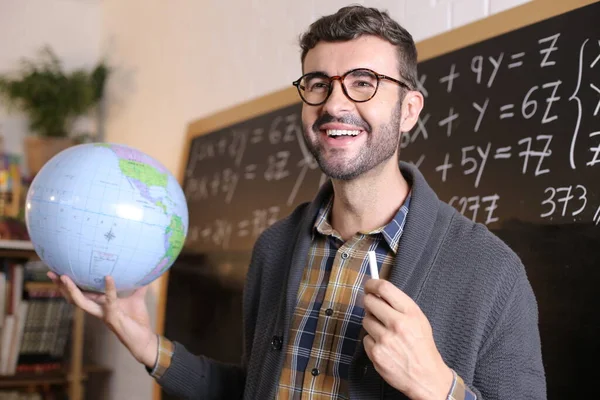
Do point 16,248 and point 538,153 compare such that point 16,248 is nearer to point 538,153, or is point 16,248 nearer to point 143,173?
point 143,173

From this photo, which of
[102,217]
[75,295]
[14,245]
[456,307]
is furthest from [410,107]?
[14,245]

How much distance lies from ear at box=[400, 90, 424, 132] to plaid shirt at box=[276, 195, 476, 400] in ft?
0.55

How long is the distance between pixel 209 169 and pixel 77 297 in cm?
152

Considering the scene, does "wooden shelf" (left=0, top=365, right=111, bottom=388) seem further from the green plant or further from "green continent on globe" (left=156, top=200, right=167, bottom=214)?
"green continent on globe" (left=156, top=200, right=167, bottom=214)

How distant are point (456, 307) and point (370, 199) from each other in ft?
0.96

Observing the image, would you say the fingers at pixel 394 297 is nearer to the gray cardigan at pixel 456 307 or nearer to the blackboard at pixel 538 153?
the gray cardigan at pixel 456 307

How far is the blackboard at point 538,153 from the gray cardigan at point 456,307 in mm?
249

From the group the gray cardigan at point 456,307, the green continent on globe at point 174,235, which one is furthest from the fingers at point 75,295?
the gray cardigan at point 456,307

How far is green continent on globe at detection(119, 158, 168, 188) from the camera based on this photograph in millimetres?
1346

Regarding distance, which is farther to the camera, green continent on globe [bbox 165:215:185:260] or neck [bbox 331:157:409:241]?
green continent on globe [bbox 165:215:185:260]

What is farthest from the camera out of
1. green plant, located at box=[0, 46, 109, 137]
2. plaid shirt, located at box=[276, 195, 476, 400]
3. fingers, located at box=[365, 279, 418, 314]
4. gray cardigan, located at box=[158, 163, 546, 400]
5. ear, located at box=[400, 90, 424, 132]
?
green plant, located at box=[0, 46, 109, 137]

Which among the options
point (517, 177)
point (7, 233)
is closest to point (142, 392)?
point (7, 233)

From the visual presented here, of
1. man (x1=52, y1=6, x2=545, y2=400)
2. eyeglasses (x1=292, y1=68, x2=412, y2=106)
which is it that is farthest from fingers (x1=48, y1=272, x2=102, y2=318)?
eyeglasses (x1=292, y1=68, x2=412, y2=106)

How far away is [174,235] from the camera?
1399mm
